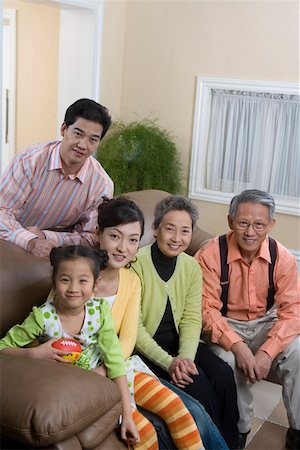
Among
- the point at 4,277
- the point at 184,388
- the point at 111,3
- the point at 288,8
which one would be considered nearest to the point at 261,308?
the point at 184,388

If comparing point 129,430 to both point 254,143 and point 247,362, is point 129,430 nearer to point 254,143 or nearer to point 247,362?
point 247,362

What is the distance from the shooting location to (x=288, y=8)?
4805 millimetres

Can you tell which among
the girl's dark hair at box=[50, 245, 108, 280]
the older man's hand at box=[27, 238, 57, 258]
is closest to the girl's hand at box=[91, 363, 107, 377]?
the girl's dark hair at box=[50, 245, 108, 280]

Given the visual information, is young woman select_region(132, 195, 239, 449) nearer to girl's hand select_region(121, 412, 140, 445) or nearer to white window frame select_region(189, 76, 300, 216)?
girl's hand select_region(121, 412, 140, 445)

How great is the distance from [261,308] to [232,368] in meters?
0.34

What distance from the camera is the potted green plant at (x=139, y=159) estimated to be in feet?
17.1

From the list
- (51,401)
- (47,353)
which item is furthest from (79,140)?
(51,401)

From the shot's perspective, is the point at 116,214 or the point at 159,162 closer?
the point at 116,214

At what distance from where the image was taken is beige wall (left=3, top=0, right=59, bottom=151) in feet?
19.4

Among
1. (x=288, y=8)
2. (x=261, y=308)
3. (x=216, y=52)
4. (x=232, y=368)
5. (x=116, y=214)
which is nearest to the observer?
(x=116, y=214)

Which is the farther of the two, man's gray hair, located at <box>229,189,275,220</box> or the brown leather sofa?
man's gray hair, located at <box>229,189,275,220</box>

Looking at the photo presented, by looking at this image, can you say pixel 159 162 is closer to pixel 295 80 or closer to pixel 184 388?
pixel 295 80

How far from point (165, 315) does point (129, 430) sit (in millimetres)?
610

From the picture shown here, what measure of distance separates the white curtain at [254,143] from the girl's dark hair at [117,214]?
9.07 ft
